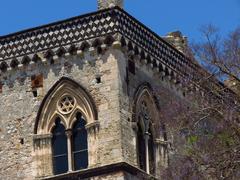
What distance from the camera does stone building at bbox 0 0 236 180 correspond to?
36094 mm

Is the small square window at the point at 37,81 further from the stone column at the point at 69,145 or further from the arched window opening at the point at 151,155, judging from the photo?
the arched window opening at the point at 151,155

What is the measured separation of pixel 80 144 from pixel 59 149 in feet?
2.08

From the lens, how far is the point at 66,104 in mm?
36812

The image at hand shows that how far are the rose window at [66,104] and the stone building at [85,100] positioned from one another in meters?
0.03

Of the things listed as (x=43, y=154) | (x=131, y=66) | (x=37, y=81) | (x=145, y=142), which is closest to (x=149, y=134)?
(x=145, y=142)

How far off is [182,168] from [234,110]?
2.40 m

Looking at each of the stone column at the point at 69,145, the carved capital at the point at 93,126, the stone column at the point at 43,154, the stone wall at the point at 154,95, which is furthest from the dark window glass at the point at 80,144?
the stone wall at the point at 154,95

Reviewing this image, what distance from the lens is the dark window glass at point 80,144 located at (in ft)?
119

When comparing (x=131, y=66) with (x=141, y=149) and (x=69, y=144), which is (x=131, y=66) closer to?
(x=141, y=149)

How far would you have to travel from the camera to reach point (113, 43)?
36.5m

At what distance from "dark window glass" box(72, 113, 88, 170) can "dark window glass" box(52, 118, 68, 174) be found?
27cm

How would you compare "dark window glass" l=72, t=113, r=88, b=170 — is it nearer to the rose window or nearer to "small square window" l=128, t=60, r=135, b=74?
the rose window

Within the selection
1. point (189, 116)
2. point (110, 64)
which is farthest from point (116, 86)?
point (189, 116)

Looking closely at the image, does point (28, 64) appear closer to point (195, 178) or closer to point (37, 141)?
point (37, 141)
